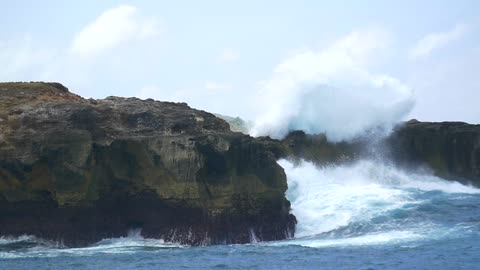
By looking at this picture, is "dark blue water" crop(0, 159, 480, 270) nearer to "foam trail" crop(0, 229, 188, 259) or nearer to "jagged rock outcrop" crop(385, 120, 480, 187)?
"foam trail" crop(0, 229, 188, 259)

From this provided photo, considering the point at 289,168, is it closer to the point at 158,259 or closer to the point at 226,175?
the point at 226,175

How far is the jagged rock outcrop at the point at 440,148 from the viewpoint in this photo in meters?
50.7

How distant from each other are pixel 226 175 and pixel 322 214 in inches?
237

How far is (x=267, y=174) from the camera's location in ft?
111

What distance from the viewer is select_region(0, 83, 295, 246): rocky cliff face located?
31.3 m

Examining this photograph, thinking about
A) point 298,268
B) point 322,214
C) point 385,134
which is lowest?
point 298,268

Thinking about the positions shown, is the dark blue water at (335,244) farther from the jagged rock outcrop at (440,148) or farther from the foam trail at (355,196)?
the jagged rock outcrop at (440,148)

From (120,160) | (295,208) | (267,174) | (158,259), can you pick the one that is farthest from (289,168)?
(158,259)

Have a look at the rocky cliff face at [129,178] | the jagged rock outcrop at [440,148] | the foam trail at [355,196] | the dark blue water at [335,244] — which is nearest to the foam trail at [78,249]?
the dark blue water at [335,244]

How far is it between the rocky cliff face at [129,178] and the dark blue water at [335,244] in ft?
3.38

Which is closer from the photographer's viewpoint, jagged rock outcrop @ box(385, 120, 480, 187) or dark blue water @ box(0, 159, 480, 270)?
dark blue water @ box(0, 159, 480, 270)

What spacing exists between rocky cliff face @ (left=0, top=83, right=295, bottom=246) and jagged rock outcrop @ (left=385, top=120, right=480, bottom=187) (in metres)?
19.7

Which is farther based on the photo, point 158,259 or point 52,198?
point 52,198

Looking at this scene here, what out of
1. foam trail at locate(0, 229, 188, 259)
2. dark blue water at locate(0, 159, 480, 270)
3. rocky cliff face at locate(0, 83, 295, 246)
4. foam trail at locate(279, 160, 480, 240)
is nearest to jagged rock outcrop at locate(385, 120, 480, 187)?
foam trail at locate(279, 160, 480, 240)
